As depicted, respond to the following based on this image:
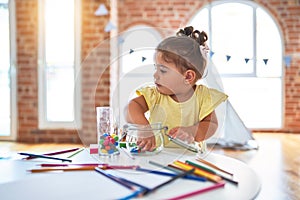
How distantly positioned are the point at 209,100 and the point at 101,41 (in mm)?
3168

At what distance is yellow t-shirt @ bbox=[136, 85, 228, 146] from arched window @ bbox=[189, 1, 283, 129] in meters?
4.20

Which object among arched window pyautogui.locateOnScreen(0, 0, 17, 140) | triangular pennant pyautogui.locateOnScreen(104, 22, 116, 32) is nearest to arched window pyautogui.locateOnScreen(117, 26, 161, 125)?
triangular pennant pyautogui.locateOnScreen(104, 22, 116, 32)

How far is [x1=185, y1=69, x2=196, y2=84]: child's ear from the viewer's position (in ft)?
2.81

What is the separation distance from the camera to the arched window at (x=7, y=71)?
13.6 feet

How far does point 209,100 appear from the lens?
96cm

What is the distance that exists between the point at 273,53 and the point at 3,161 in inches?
190

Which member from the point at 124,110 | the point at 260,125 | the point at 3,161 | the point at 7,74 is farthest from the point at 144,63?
the point at 260,125

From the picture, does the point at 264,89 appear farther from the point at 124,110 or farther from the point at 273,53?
the point at 124,110

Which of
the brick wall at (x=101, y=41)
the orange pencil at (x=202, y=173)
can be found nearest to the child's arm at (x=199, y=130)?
the orange pencil at (x=202, y=173)

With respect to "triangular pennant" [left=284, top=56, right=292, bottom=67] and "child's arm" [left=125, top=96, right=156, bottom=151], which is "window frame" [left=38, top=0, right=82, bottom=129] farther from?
"child's arm" [left=125, top=96, right=156, bottom=151]

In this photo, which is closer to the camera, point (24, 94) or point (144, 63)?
point (144, 63)

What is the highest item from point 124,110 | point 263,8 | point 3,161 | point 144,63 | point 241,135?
point 263,8

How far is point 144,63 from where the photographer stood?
906mm

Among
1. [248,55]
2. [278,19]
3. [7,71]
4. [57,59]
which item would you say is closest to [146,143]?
[57,59]
